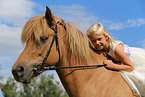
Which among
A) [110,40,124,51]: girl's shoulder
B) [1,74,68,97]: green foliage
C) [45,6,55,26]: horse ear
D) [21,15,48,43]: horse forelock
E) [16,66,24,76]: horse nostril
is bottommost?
[1,74,68,97]: green foliage

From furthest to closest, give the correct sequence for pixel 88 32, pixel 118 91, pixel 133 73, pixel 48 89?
pixel 48 89 → pixel 88 32 → pixel 133 73 → pixel 118 91

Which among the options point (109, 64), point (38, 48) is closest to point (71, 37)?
point (38, 48)

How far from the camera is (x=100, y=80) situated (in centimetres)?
363

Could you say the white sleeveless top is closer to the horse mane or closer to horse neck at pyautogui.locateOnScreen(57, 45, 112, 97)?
horse neck at pyautogui.locateOnScreen(57, 45, 112, 97)

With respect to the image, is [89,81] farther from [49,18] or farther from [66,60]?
[49,18]

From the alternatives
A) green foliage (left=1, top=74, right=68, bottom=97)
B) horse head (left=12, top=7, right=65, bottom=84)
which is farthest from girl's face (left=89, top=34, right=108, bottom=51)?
green foliage (left=1, top=74, right=68, bottom=97)

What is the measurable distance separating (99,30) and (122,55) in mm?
743

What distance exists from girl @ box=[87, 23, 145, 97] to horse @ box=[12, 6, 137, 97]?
0.18 metres

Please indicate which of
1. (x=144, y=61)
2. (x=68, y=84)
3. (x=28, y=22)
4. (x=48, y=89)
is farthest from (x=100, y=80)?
(x=48, y=89)

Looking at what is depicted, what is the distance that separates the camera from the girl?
148 inches

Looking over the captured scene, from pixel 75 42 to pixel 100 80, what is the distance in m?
0.91

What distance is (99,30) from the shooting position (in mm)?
4020

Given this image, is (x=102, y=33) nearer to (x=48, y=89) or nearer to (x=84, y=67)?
(x=84, y=67)

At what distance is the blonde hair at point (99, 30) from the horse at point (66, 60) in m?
0.22
